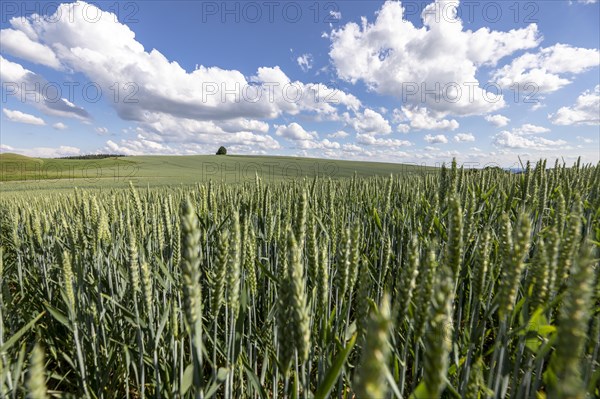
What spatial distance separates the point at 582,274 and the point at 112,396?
7.75 ft

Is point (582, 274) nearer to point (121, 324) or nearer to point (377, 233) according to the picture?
point (121, 324)

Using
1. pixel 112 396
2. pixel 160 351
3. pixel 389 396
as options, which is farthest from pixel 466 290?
pixel 112 396

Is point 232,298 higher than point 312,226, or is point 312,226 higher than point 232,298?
point 312,226

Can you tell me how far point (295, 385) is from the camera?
0.98m

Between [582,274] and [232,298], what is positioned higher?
[582,274]

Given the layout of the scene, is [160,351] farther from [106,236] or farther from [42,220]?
[42,220]

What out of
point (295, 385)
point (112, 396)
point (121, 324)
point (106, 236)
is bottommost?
point (112, 396)

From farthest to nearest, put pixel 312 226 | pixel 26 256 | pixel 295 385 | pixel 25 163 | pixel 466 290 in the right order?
pixel 25 163 → pixel 26 256 → pixel 466 290 → pixel 312 226 → pixel 295 385

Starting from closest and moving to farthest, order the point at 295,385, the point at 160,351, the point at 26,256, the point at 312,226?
the point at 295,385
the point at 312,226
the point at 160,351
the point at 26,256

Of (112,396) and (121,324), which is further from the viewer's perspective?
(121,324)

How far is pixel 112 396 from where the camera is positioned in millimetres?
1816

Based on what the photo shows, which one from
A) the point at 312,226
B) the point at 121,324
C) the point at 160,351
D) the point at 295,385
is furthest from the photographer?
the point at 121,324

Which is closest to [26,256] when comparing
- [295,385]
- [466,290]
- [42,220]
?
[42,220]

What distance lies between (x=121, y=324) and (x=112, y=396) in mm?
428
